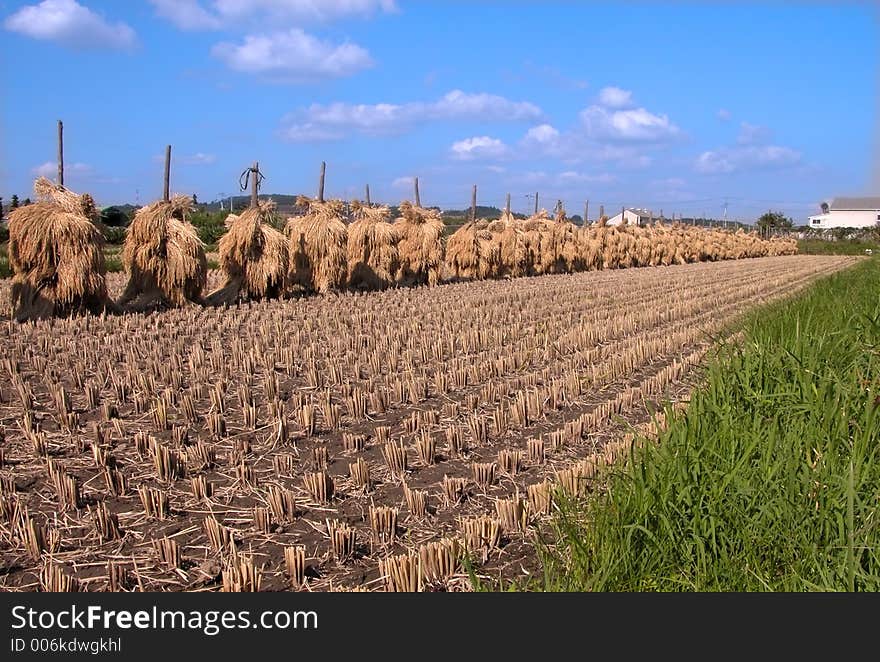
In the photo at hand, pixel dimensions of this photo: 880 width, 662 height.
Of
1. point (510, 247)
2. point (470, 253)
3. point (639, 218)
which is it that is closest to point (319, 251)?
point (470, 253)

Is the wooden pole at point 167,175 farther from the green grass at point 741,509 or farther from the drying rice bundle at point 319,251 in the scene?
the green grass at point 741,509

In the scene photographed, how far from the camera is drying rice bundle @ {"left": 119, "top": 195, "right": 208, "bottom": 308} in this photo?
12695 millimetres

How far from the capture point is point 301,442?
575 centimetres

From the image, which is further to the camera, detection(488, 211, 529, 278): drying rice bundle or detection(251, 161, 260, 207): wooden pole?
detection(488, 211, 529, 278): drying rice bundle

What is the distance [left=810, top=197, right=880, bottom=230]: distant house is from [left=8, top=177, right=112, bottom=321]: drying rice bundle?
102m

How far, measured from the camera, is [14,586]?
3504 mm

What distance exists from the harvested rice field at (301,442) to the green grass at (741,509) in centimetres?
54

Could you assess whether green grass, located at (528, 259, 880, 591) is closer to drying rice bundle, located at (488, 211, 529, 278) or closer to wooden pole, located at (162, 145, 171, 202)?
wooden pole, located at (162, 145, 171, 202)

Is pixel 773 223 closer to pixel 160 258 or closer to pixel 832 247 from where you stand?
pixel 832 247

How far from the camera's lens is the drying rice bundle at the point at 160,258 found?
1270 centimetres

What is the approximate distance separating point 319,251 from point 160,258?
162 inches

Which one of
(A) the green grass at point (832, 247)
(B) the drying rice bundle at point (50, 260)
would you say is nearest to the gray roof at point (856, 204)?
(A) the green grass at point (832, 247)

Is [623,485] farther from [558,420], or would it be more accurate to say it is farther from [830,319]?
[830,319]

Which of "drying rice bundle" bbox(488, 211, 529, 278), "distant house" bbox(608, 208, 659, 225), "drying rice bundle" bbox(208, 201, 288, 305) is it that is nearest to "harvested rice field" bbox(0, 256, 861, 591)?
"drying rice bundle" bbox(208, 201, 288, 305)
